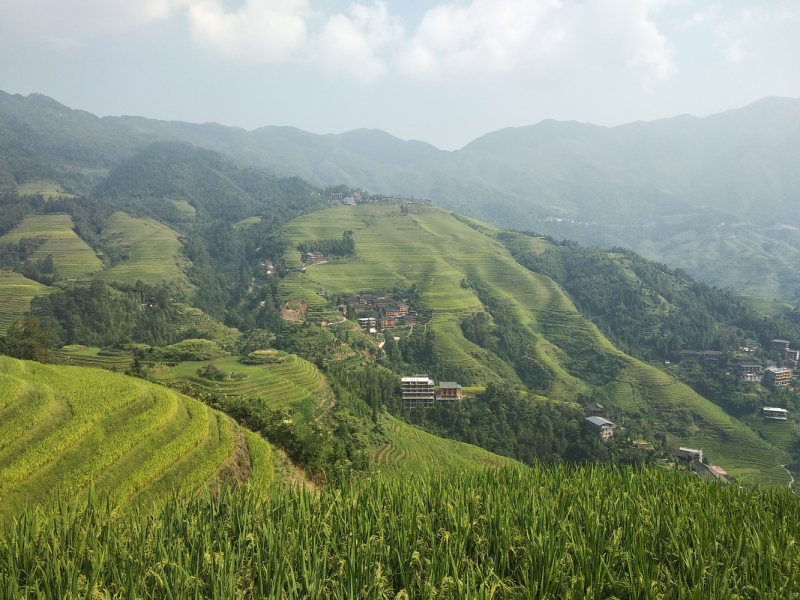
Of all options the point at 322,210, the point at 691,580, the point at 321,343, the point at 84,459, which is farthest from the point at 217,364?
the point at 322,210

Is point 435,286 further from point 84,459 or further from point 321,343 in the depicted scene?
point 84,459

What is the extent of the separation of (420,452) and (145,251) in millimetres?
75469

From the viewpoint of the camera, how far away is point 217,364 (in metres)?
34.3

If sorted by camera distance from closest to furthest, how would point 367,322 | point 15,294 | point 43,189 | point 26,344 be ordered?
1. point 26,344
2. point 15,294
3. point 367,322
4. point 43,189

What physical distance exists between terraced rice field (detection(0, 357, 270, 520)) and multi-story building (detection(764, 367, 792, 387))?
7132 cm

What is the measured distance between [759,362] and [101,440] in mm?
78788

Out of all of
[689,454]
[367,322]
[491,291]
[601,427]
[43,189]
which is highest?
[43,189]

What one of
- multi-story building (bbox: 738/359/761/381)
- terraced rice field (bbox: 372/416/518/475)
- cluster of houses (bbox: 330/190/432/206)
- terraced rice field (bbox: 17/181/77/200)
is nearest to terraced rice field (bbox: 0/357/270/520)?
terraced rice field (bbox: 372/416/518/475)

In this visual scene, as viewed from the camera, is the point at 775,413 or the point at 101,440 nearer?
the point at 101,440

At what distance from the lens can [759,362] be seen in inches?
2477

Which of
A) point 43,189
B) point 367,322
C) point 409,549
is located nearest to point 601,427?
point 367,322

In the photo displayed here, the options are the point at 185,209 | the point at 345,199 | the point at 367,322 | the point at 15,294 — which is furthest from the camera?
the point at 345,199

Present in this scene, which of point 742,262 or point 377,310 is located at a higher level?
point 742,262

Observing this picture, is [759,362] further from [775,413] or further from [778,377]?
[775,413]
